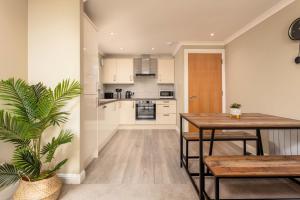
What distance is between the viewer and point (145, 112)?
525cm

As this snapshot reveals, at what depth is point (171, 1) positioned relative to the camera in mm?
2348

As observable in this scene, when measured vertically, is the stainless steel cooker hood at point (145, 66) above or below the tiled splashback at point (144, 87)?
above

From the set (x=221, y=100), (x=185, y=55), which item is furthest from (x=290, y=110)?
(x=185, y=55)

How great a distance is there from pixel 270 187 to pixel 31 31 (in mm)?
3343

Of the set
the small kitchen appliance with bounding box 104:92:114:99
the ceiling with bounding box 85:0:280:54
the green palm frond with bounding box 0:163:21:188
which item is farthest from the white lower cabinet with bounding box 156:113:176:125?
the green palm frond with bounding box 0:163:21:188

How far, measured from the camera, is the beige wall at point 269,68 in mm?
2234

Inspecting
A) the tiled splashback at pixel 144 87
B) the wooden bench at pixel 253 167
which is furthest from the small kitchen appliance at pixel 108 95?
the wooden bench at pixel 253 167

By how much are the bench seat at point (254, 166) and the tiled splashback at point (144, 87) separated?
446cm

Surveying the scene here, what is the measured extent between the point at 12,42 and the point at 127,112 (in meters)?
3.66

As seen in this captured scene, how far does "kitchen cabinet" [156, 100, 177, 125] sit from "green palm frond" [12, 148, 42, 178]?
3.82 metres

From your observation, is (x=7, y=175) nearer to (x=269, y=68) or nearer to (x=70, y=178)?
(x=70, y=178)

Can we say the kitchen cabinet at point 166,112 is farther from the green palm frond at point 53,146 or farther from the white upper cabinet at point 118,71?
the green palm frond at point 53,146

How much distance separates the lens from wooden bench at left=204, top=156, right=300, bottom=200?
1.23 meters

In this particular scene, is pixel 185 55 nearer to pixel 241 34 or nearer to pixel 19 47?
pixel 241 34
